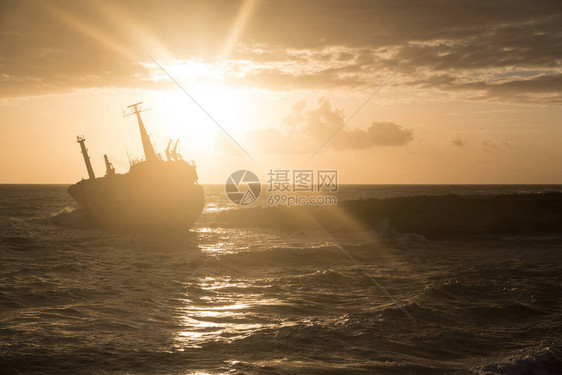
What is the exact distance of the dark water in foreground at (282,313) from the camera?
10992 millimetres

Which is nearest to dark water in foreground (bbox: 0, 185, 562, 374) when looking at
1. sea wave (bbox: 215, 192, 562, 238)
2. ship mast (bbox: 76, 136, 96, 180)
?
sea wave (bbox: 215, 192, 562, 238)

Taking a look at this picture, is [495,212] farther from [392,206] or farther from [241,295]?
[241,295]

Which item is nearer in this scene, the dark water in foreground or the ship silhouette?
the dark water in foreground

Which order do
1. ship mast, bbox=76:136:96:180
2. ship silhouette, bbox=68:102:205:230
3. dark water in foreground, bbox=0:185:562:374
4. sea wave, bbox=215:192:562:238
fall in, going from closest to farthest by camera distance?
1. dark water in foreground, bbox=0:185:562:374
2. sea wave, bbox=215:192:562:238
3. ship silhouette, bbox=68:102:205:230
4. ship mast, bbox=76:136:96:180

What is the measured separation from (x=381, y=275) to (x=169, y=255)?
15.1 metres

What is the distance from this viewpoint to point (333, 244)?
35.9 meters

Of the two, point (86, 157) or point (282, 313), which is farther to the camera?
point (86, 157)

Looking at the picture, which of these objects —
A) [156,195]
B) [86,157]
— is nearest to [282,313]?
[156,195]

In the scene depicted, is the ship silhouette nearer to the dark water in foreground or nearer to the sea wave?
the sea wave

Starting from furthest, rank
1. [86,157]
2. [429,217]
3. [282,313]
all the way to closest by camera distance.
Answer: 1. [86,157]
2. [429,217]
3. [282,313]

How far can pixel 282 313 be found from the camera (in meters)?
15.2

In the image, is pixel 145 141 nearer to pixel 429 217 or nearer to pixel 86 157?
pixel 86 157

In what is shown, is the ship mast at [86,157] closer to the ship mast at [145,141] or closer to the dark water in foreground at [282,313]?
the ship mast at [145,141]

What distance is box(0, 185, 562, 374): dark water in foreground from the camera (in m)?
11.0
